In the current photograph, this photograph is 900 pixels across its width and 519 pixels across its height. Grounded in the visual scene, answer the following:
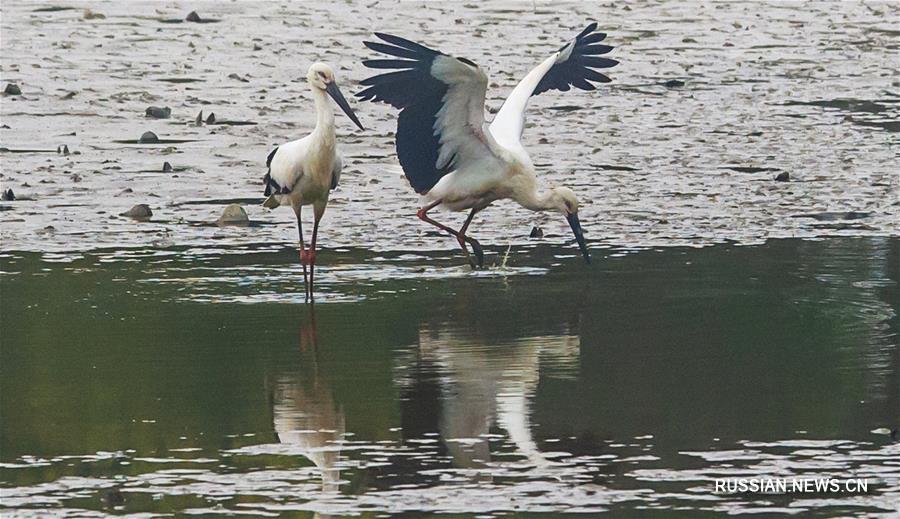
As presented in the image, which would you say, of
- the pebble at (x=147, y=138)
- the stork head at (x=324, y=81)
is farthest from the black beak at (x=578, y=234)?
the pebble at (x=147, y=138)

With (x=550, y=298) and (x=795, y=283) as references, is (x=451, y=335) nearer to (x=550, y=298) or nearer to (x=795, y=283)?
Result: (x=550, y=298)

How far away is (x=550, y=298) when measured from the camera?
30.9 feet

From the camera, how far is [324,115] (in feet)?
32.8

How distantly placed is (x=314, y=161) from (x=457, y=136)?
100cm

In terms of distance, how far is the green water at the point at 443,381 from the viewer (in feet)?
20.8

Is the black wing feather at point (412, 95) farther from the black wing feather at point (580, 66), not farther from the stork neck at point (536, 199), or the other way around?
the black wing feather at point (580, 66)

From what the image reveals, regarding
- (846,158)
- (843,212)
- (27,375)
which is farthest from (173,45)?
(27,375)

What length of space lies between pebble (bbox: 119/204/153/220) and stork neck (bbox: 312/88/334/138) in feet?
6.18

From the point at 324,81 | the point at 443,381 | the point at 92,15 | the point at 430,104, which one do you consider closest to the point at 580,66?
the point at 430,104

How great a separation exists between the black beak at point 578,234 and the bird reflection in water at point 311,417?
2.50 meters

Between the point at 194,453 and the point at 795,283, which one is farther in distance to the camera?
the point at 795,283

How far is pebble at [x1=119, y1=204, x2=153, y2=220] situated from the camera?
11.6 m

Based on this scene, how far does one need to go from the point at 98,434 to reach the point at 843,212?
5.95m

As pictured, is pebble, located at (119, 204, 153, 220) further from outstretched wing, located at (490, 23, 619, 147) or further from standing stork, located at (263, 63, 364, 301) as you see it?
outstretched wing, located at (490, 23, 619, 147)
